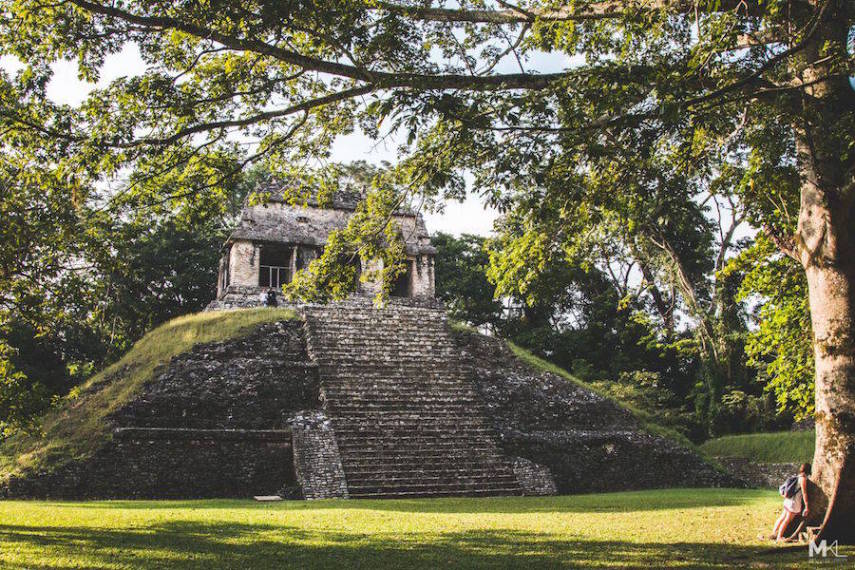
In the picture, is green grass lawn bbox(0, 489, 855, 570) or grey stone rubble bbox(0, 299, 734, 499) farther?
grey stone rubble bbox(0, 299, 734, 499)

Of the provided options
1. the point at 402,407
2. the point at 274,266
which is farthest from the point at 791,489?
the point at 274,266

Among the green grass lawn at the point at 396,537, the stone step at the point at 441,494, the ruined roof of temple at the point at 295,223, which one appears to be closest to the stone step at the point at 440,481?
the stone step at the point at 441,494

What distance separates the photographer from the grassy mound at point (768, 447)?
59.1ft

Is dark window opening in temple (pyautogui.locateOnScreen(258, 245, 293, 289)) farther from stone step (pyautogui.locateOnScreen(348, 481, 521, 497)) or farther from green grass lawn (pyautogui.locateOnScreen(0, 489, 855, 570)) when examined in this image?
green grass lawn (pyautogui.locateOnScreen(0, 489, 855, 570))

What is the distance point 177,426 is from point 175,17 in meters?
9.10

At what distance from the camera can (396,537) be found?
690 cm

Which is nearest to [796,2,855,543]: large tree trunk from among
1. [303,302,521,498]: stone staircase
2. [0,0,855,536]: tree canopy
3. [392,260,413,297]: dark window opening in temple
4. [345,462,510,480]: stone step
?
[0,0,855,536]: tree canopy

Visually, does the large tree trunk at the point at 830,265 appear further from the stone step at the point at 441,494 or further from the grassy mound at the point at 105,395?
the grassy mound at the point at 105,395

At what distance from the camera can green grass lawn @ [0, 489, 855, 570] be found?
550cm

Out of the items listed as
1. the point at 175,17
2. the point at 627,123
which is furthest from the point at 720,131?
the point at 175,17

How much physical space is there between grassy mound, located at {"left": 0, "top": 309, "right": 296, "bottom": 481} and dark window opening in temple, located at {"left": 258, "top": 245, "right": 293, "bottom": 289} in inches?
175

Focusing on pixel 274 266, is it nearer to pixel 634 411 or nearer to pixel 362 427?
pixel 362 427

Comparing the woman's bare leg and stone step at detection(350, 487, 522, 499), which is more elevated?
the woman's bare leg

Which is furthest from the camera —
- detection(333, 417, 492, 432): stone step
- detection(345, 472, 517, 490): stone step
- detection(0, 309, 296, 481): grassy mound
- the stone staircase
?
detection(333, 417, 492, 432): stone step
